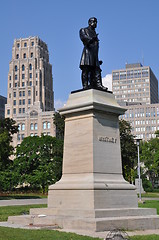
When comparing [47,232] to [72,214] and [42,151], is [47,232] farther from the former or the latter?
[42,151]

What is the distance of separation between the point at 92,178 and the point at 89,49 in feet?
17.2

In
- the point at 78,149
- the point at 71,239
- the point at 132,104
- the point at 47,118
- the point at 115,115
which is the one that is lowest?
the point at 71,239

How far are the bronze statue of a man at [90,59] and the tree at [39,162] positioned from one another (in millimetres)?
44342

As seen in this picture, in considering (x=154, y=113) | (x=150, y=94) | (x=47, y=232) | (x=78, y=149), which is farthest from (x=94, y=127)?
(x=150, y=94)

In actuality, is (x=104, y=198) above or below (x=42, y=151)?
below

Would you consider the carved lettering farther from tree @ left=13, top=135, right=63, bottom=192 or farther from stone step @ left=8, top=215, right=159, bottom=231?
tree @ left=13, top=135, right=63, bottom=192

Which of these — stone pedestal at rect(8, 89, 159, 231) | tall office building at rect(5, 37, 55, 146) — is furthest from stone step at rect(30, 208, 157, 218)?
tall office building at rect(5, 37, 55, 146)

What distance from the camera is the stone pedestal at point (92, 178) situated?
12719 millimetres

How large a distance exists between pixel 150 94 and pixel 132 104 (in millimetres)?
22193

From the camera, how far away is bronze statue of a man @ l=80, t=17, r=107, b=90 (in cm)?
1552

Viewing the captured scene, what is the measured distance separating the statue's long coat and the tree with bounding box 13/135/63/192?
44553 millimetres

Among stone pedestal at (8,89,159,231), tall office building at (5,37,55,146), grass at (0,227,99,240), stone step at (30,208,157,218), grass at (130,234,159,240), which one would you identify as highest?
tall office building at (5,37,55,146)

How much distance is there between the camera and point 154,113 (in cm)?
16112

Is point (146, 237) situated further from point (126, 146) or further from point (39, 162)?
point (39, 162)
